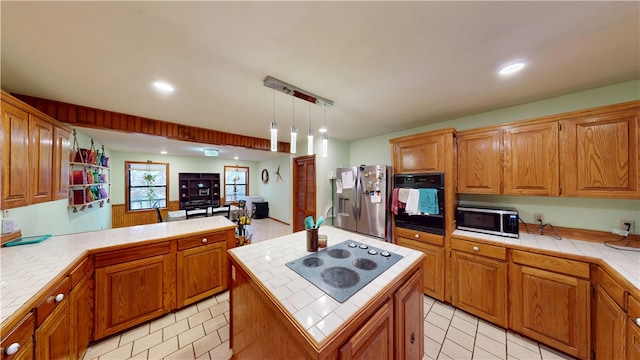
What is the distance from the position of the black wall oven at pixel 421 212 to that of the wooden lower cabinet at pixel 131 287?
8.91 ft

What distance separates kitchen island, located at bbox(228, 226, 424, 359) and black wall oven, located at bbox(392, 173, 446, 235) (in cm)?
96

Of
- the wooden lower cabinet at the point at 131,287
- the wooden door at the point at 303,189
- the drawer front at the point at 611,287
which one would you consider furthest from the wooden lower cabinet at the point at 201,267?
the drawer front at the point at 611,287

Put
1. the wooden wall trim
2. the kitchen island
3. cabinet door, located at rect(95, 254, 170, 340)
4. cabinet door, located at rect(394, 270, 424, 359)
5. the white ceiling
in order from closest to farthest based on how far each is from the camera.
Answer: the kitchen island
the white ceiling
cabinet door, located at rect(394, 270, 424, 359)
cabinet door, located at rect(95, 254, 170, 340)
the wooden wall trim

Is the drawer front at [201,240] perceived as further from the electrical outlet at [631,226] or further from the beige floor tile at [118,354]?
the electrical outlet at [631,226]

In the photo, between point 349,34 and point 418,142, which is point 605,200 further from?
point 349,34

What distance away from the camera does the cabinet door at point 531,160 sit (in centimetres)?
179

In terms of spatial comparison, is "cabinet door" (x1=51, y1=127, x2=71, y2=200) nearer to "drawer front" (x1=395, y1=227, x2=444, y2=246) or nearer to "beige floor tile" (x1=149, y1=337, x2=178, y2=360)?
"beige floor tile" (x1=149, y1=337, x2=178, y2=360)

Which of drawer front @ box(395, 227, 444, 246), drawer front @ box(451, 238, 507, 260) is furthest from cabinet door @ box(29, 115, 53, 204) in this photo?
drawer front @ box(451, 238, 507, 260)

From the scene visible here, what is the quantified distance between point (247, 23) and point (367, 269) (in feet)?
5.29

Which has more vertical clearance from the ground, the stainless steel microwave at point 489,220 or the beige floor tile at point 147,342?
the stainless steel microwave at point 489,220

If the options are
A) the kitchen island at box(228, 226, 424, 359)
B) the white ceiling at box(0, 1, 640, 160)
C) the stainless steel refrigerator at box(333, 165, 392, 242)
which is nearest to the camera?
the kitchen island at box(228, 226, 424, 359)

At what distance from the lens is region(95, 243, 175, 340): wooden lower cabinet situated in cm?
170

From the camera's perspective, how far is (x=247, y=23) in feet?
3.41

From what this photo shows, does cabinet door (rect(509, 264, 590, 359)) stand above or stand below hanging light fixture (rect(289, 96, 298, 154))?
below
